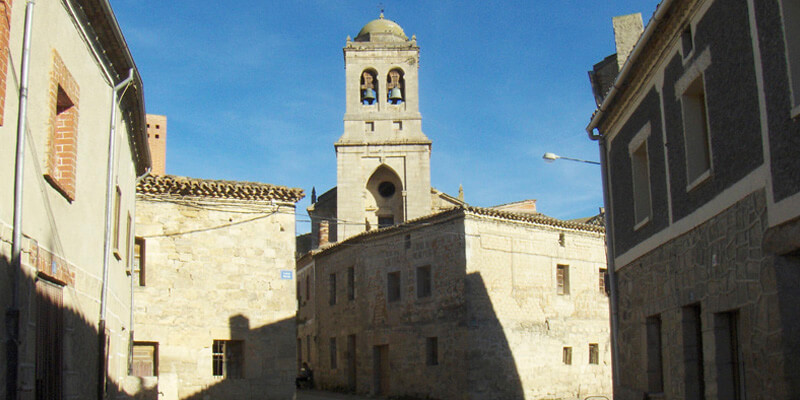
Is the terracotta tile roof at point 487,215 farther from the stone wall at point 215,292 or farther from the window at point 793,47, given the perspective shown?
the window at point 793,47

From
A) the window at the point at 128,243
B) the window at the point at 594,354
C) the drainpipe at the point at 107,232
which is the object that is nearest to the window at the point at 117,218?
the drainpipe at the point at 107,232

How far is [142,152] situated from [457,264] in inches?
487

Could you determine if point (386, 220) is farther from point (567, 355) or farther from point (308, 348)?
point (567, 355)

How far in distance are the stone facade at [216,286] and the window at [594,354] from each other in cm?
1186

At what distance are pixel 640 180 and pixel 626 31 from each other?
3481mm

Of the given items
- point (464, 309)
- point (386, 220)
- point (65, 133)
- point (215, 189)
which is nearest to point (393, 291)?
point (464, 309)

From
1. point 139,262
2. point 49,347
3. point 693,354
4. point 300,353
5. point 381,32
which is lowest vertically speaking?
point 300,353

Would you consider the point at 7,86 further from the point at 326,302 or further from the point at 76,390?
the point at 326,302

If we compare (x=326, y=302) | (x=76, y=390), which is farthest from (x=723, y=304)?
(x=326, y=302)

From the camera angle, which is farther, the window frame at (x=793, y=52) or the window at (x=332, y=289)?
the window at (x=332, y=289)

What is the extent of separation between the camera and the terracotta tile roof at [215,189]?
1986 cm

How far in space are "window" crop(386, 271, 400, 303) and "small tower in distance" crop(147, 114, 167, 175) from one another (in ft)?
33.3

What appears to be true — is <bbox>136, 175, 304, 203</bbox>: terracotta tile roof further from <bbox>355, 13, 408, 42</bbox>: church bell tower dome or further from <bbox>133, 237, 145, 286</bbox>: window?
<bbox>355, 13, 408, 42</bbox>: church bell tower dome

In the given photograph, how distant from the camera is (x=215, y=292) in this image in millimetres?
20438
